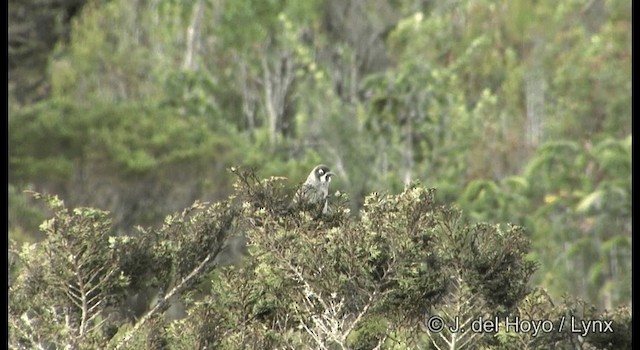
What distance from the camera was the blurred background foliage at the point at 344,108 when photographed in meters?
30.4

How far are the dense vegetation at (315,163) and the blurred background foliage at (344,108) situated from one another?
7 cm

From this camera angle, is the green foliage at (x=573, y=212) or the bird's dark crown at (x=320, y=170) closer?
the bird's dark crown at (x=320, y=170)

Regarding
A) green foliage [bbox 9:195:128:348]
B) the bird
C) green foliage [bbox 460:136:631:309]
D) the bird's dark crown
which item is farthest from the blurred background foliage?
green foliage [bbox 9:195:128:348]

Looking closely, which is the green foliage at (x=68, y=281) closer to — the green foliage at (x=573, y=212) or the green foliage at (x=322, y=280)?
the green foliage at (x=322, y=280)

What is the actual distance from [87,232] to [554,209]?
1875cm

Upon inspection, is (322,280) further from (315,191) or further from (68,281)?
(68,281)

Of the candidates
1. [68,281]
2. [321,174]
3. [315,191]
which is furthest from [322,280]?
[68,281]

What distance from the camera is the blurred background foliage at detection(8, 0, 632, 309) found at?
30.4 m

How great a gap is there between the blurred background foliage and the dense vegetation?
74 mm

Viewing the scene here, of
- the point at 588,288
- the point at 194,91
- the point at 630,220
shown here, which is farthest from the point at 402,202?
the point at 194,91

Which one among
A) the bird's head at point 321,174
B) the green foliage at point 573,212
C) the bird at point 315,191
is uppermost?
the bird's head at point 321,174

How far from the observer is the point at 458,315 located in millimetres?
12188

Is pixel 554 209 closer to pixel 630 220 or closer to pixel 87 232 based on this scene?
pixel 630 220

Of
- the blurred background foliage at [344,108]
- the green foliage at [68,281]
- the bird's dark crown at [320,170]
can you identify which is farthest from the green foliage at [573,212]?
the green foliage at [68,281]
